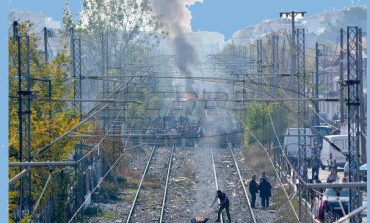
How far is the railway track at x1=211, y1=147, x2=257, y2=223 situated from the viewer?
20.0m

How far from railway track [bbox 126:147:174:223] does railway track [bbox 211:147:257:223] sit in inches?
54.4

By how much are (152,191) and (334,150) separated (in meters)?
4.99

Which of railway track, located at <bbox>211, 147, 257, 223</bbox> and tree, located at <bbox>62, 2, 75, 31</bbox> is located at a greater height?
tree, located at <bbox>62, 2, 75, 31</bbox>

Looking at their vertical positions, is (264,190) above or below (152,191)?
above

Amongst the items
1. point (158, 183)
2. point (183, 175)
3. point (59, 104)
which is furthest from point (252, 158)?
point (59, 104)

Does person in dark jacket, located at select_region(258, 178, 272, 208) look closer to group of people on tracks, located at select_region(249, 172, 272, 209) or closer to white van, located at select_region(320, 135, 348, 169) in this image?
group of people on tracks, located at select_region(249, 172, 272, 209)

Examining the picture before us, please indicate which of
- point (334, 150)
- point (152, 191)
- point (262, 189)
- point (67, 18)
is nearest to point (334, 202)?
point (262, 189)

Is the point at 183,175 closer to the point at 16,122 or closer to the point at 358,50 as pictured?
the point at 358,50

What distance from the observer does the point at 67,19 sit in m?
37.2

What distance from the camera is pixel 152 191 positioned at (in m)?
23.9

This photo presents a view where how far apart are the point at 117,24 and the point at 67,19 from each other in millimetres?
2780

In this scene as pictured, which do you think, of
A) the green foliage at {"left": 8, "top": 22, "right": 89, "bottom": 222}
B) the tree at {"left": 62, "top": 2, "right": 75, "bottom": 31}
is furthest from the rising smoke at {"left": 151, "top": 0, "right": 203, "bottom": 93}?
the green foliage at {"left": 8, "top": 22, "right": 89, "bottom": 222}

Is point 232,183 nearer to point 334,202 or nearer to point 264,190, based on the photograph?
point 264,190

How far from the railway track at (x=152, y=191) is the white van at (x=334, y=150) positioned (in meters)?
4.19
